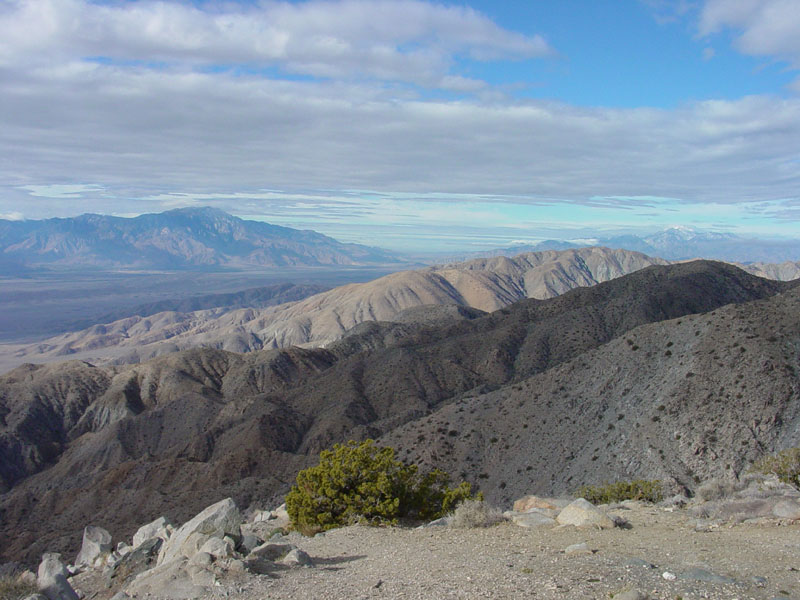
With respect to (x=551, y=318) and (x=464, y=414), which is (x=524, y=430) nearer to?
(x=464, y=414)

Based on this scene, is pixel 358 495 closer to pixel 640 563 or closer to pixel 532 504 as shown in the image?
pixel 532 504

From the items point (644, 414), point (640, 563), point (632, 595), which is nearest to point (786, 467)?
point (640, 563)

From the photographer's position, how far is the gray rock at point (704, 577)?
11367 millimetres

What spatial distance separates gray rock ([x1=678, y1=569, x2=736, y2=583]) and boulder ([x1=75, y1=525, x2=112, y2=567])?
1857cm

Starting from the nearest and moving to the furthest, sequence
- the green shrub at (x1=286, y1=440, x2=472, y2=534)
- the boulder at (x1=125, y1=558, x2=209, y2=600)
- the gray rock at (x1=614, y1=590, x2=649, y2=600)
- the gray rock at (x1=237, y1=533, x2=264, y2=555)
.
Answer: the gray rock at (x1=614, y1=590, x2=649, y2=600), the boulder at (x1=125, y1=558, x2=209, y2=600), the gray rock at (x1=237, y1=533, x2=264, y2=555), the green shrub at (x1=286, y1=440, x2=472, y2=534)

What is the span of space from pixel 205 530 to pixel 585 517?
34.8ft

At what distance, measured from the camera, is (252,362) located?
4818 inches

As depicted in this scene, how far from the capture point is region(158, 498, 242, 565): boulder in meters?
16.3

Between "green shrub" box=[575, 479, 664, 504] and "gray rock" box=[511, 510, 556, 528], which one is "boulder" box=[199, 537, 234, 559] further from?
"green shrub" box=[575, 479, 664, 504]

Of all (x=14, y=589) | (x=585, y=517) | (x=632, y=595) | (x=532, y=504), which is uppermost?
(x=632, y=595)

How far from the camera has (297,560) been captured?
14.9m

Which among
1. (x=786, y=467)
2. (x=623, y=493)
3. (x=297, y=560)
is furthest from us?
(x=623, y=493)

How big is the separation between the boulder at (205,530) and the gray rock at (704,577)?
35.9ft

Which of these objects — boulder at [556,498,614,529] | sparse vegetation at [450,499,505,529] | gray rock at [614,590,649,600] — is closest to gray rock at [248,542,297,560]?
sparse vegetation at [450,499,505,529]
